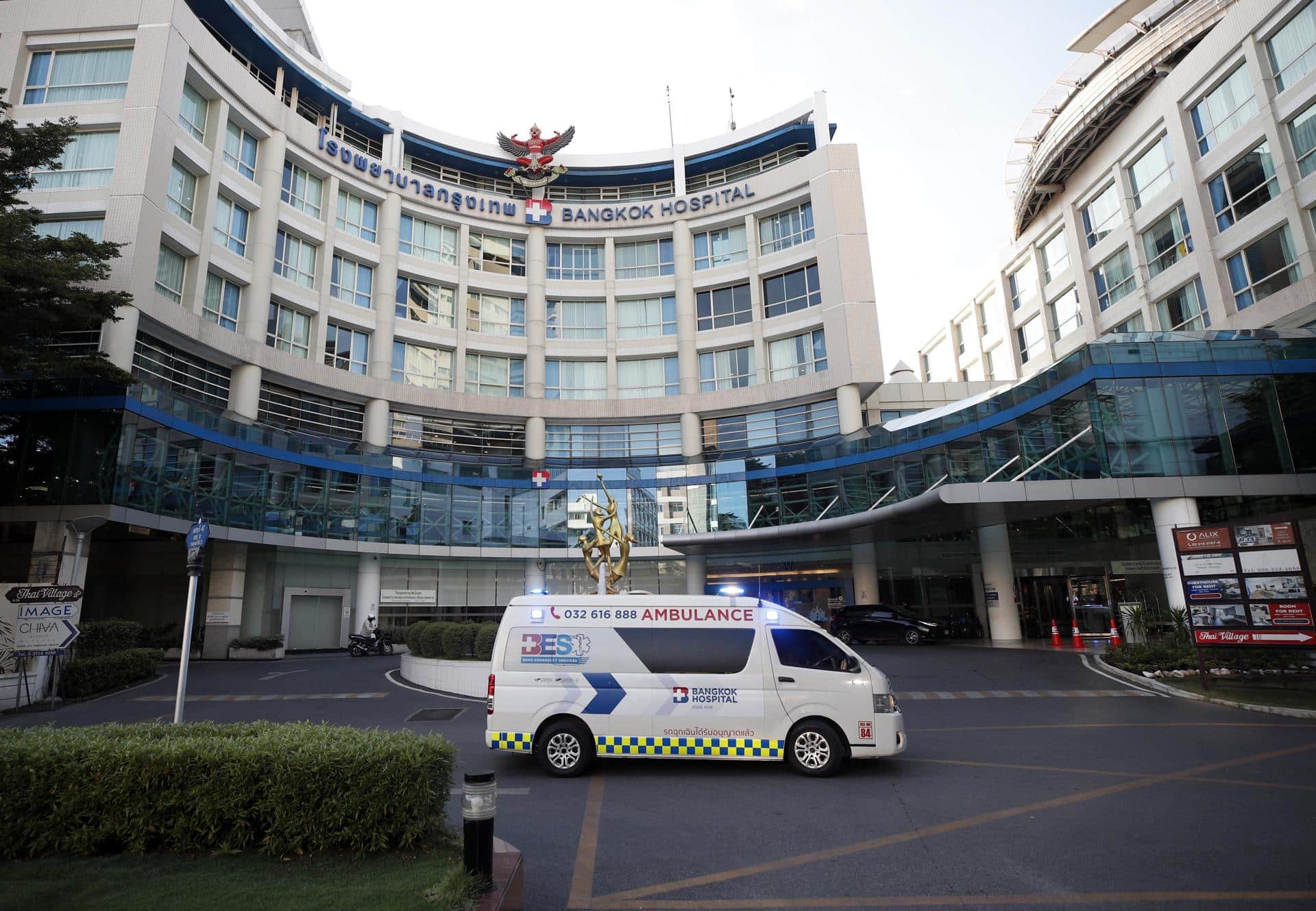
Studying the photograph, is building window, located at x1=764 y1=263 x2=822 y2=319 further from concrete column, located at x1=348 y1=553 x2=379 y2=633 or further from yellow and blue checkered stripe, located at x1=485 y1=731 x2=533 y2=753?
yellow and blue checkered stripe, located at x1=485 y1=731 x2=533 y2=753

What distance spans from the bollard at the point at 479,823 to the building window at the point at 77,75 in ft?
111

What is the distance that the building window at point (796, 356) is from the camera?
3931 centimetres

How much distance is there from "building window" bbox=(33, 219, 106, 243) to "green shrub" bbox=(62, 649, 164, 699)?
1555 cm

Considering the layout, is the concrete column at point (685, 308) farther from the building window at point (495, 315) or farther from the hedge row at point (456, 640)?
the hedge row at point (456, 640)

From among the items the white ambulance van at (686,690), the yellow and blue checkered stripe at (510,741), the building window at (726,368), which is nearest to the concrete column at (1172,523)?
the white ambulance van at (686,690)

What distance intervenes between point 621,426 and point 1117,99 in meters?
28.5

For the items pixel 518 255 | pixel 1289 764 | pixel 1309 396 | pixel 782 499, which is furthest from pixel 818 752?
pixel 518 255

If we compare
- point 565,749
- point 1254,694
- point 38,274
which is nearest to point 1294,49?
point 1254,694

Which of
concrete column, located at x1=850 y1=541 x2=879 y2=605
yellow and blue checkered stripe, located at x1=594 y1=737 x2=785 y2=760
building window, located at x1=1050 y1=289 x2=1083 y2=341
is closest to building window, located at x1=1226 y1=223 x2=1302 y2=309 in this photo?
building window, located at x1=1050 y1=289 x2=1083 y2=341

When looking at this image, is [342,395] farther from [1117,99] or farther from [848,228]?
[1117,99]

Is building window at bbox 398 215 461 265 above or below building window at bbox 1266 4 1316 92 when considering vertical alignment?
above

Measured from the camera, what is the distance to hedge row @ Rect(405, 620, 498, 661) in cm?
1797

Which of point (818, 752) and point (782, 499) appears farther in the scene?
point (782, 499)

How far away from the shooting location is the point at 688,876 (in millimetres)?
5898
